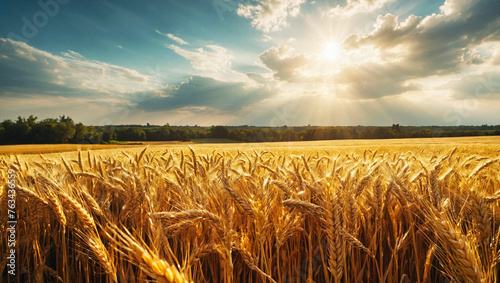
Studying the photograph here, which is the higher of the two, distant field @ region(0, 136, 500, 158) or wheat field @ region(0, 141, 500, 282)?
wheat field @ region(0, 141, 500, 282)

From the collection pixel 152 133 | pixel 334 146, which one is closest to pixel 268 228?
pixel 334 146

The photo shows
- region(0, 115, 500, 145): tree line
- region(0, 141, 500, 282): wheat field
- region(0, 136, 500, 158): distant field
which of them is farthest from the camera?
region(0, 115, 500, 145): tree line

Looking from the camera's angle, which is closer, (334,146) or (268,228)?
(268,228)

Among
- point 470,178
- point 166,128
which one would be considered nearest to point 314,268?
point 470,178

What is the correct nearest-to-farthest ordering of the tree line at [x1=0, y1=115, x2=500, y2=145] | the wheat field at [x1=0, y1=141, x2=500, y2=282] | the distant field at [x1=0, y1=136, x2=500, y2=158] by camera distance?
1. the wheat field at [x1=0, y1=141, x2=500, y2=282]
2. the distant field at [x1=0, y1=136, x2=500, y2=158]
3. the tree line at [x1=0, y1=115, x2=500, y2=145]

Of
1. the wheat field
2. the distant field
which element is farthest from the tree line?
the wheat field

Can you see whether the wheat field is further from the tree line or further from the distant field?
the tree line

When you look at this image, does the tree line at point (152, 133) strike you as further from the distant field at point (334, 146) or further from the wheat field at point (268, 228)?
the wheat field at point (268, 228)

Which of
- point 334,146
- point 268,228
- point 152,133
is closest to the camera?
point 268,228

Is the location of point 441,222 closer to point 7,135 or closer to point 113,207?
point 113,207

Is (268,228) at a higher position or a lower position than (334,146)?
higher

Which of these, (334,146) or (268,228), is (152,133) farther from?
(268,228)

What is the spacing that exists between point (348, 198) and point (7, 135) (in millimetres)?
73441

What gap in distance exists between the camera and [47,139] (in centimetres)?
5388
